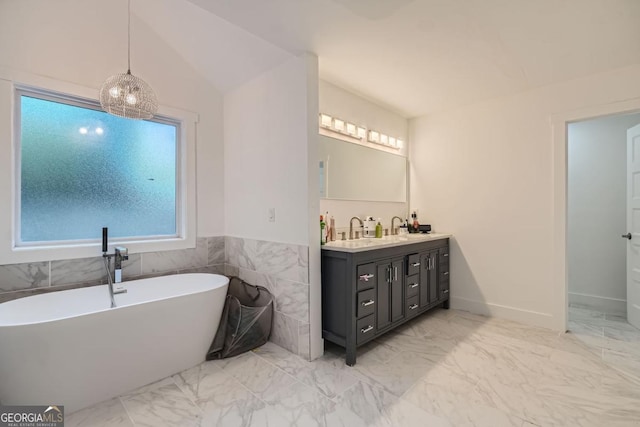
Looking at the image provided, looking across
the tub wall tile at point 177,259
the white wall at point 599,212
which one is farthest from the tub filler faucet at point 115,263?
the white wall at point 599,212

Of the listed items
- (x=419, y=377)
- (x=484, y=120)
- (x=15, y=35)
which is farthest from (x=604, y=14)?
(x=15, y=35)

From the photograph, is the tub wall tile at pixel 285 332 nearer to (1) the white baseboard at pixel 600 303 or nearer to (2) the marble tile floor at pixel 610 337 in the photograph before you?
(2) the marble tile floor at pixel 610 337

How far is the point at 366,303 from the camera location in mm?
2400

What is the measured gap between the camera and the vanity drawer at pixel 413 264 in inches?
113

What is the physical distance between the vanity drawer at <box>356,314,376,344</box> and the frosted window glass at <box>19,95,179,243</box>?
200 cm

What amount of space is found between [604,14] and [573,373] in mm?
2474

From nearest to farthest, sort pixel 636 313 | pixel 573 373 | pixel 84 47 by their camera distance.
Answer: pixel 573 373 → pixel 84 47 → pixel 636 313

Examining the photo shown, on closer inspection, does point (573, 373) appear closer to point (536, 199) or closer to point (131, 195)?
point (536, 199)

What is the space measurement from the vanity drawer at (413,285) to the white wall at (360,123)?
33.0 inches

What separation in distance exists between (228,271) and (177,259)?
0.54 m

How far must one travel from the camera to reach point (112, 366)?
185cm

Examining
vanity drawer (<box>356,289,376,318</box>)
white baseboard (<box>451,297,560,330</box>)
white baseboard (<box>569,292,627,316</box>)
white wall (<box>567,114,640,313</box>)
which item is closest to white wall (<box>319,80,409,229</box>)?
vanity drawer (<box>356,289,376,318</box>)

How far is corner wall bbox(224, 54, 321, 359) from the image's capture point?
238 centimetres

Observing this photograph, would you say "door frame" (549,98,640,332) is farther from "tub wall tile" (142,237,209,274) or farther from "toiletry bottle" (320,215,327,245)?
"tub wall tile" (142,237,209,274)
